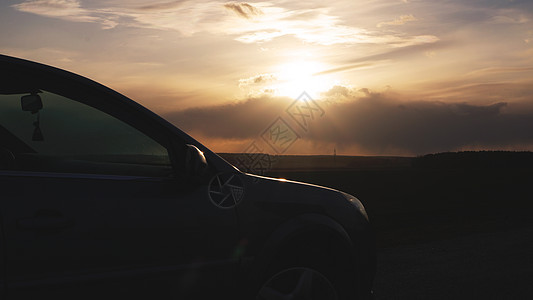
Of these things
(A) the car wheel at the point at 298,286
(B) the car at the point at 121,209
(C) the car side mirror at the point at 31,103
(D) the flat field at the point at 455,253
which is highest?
(C) the car side mirror at the point at 31,103

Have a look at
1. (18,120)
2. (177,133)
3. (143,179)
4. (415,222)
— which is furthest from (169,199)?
(415,222)

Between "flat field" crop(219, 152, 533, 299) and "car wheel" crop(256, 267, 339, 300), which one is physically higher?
"car wheel" crop(256, 267, 339, 300)

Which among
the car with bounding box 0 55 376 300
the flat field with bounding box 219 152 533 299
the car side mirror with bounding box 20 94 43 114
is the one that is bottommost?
the flat field with bounding box 219 152 533 299

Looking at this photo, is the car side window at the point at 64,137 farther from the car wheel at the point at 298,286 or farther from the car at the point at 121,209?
the car wheel at the point at 298,286

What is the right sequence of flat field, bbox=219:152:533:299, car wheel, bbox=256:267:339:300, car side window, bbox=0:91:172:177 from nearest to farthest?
car side window, bbox=0:91:172:177
car wheel, bbox=256:267:339:300
flat field, bbox=219:152:533:299

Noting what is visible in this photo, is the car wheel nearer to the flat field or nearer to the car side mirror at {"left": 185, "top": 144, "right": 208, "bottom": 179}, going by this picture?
the car side mirror at {"left": 185, "top": 144, "right": 208, "bottom": 179}

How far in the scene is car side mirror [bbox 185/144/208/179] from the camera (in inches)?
118

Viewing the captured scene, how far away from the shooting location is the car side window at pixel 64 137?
2904mm


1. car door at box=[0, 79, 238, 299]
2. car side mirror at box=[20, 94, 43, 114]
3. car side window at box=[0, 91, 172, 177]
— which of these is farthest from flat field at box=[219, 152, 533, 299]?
car side mirror at box=[20, 94, 43, 114]

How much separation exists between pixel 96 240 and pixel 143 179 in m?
0.42

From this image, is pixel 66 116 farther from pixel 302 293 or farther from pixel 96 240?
pixel 302 293

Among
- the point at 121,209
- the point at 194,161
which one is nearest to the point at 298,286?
the point at 194,161

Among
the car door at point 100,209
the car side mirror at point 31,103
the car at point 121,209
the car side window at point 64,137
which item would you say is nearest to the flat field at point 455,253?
the car at point 121,209

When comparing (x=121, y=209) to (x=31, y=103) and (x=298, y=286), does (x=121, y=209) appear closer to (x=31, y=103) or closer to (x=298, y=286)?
(x=31, y=103)
